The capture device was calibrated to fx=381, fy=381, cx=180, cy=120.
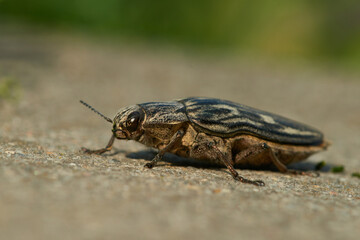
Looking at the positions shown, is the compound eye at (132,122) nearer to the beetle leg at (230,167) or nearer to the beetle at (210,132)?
the beetle at (210,132)

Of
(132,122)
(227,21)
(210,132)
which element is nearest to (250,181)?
(210,132)

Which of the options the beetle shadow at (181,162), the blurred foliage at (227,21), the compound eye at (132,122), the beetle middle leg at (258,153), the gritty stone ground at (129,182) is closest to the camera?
the gritty stone ground at (129,182)

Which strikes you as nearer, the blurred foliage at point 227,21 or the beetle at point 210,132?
the beetle at point 210,132

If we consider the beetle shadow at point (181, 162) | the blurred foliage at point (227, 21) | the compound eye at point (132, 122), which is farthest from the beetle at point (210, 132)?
the blurred foliage at point (227, 21)

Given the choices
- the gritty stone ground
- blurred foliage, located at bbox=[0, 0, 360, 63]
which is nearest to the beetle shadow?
the gritty stone ground

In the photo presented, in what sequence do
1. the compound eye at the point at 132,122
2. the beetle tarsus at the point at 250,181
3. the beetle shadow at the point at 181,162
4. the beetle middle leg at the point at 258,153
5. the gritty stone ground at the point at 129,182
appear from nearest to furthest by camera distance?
the gritty stone ground at the point at 129,182
the beetle tarsus at the point at 250,181
the compound eye at the point at 132,122
the beetle middle leg at the point at 258,153
the beetle shadow at the point at 181,162

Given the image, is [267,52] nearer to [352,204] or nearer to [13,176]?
[352,204]

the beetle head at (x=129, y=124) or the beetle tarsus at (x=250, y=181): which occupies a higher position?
the beetle head at (x=129, y=124)

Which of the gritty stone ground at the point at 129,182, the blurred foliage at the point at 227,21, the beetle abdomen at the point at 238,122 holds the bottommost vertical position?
the gritty stone ground at the point at 129,182

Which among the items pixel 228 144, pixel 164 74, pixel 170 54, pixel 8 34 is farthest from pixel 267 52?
pixel 228 144
